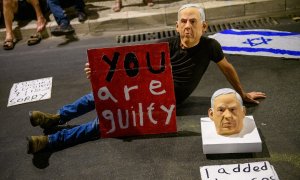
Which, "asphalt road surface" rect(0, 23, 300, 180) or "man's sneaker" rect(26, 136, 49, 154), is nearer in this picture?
"asphalt road surface" rect(0, 23, 300, 180)

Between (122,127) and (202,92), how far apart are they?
1.20 metres

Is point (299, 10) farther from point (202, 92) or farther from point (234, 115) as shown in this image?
point (234, 115)

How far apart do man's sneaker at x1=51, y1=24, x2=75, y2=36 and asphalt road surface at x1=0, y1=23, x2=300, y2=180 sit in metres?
1.27

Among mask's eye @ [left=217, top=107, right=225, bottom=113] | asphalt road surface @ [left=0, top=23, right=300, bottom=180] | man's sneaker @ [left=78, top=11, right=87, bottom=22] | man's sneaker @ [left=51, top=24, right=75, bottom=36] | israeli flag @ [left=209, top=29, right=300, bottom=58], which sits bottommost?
asphalt road surface @ [left=0, top=23, right=300, bottom=180]

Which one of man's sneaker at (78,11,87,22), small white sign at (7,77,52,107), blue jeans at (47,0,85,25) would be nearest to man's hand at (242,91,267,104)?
small white sign at (7,77,52,107)

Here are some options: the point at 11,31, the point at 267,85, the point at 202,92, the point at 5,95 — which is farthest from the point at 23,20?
the point at 267,85

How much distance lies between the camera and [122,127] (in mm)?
3547

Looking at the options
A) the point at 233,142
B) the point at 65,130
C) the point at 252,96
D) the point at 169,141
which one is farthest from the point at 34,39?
the point at 233,142

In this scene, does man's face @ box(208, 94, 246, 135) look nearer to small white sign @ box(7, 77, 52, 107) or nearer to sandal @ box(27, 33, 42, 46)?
small white sign @ box(7, 77, 52, 107)

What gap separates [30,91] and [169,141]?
2.13 m

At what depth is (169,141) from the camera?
11.6 feet

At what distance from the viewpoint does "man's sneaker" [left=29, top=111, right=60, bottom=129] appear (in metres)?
3.73

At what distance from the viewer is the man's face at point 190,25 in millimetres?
3336

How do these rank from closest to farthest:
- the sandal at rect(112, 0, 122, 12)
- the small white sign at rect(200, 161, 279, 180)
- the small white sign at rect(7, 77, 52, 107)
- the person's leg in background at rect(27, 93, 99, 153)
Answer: the small white sign at rect(200, 161, 279, 180) < the person's leg in background at rect(27, 93, 99, 153) < the small white sign at rect(7, 77, 52, 107) < the sandal at rect(112, 0, 122, 12)
